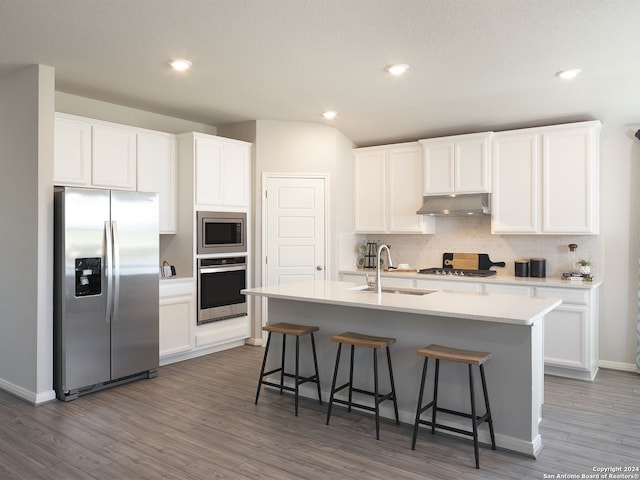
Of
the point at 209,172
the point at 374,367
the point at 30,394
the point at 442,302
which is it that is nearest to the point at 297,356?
the point at 374,367

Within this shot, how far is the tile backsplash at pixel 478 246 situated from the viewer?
508 cm

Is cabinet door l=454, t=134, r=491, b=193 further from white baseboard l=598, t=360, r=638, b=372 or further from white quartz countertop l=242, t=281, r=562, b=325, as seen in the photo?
white baseboard l=598, t=360, r=638, b=372

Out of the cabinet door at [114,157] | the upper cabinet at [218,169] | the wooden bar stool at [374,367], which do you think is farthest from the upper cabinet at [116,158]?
the wooden bar stool at [374,367]

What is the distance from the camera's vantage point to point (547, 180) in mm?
4922

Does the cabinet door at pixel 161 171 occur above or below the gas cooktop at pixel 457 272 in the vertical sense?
above

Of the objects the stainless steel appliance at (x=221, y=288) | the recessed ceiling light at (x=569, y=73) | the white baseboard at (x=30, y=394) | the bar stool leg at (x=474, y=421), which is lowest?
the white baseboard at (x=30, y=394)

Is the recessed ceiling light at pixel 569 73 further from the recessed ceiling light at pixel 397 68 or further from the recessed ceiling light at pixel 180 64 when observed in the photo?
the recessed ceiling light at pixel 180 64

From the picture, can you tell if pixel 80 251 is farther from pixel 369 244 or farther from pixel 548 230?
pixel 548 230

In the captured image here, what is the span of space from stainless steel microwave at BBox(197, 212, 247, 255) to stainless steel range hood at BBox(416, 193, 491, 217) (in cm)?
203

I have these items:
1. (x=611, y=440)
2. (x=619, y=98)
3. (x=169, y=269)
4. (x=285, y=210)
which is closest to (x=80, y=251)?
(x=169, y=269)

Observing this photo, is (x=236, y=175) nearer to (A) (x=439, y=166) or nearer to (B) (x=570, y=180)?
(A) (x=439, y=166)

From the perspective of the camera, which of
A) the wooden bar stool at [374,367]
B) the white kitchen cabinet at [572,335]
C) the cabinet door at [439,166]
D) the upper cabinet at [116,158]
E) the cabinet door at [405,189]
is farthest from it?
the cabinet door at [405,189]

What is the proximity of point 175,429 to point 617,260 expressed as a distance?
4.35m

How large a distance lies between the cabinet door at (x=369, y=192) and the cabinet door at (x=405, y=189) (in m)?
0.11
